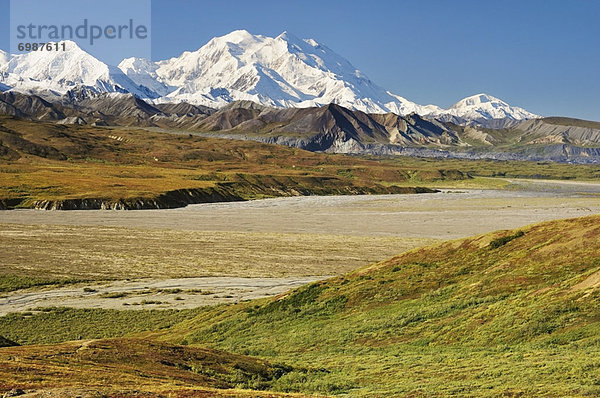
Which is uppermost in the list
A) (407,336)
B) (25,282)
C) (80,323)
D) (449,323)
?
(449,323)

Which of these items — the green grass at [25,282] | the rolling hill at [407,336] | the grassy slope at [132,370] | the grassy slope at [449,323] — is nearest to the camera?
the grassy slope at [132,370]

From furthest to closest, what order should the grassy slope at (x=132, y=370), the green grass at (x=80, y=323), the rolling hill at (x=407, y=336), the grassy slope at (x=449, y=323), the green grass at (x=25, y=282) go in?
1. the green grass at (x=25, y=282)
2. the green grass at (x=80, y=323)
3. the grassy slope at (x=449, y=323)
4. the rolling hill at (x=407, y=336)
5. the grassy slope at (x=132, y=370)

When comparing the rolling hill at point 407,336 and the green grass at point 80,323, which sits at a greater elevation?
the rolling hill at point 407,336

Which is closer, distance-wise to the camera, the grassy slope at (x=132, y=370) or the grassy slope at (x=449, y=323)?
the grassy slope at (x=132, y=370)

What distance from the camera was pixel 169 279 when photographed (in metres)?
62.4

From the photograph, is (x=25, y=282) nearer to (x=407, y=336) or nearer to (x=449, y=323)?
(x=407, y=336)

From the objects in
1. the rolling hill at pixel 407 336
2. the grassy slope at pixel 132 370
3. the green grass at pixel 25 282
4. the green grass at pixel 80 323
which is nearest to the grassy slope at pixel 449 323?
the rolling hill at pixel 407 336

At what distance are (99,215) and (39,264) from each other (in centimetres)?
6073

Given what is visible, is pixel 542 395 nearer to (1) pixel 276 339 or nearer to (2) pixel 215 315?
(1) pixel 276 339

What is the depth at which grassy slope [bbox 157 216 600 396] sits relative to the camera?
22969 mm

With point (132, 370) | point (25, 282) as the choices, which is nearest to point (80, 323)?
point (25, 282)

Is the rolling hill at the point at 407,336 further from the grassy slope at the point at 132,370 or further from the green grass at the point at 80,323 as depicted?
the green grass at the point at 80,323

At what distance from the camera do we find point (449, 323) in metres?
31.7

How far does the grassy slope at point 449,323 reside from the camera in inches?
904
